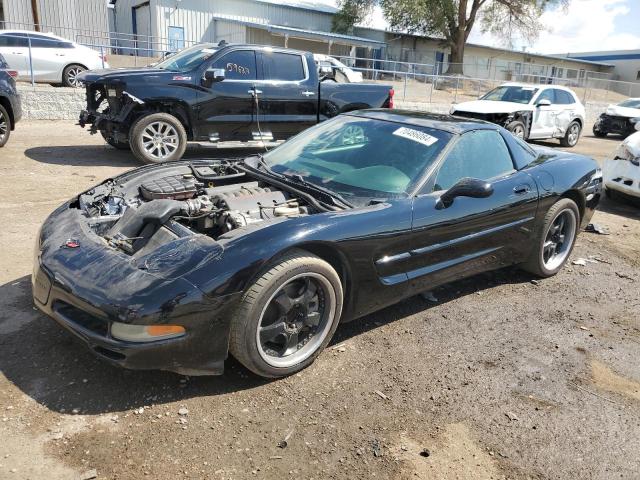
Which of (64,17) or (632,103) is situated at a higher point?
(64,17)

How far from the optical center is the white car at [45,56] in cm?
1324

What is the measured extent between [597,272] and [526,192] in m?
1.51

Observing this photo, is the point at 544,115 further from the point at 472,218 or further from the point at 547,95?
the point at 472,218

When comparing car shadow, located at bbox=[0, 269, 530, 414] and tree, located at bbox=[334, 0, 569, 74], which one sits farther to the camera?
tree, located at bbox=[334, 0, 569, 74]

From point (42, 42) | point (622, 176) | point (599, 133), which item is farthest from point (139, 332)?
point (599, 133)

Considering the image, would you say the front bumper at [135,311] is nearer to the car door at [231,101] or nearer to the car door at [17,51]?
the car door at [231,101]

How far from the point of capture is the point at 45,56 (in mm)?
13594

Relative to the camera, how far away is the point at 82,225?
3.29 m

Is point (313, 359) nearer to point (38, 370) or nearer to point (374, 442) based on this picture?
point (374, 442)

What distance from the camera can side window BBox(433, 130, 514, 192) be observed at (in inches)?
151

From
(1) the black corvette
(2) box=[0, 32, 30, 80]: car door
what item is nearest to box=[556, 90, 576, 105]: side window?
(1) the black corvette

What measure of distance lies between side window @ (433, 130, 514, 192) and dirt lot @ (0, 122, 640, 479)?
1010mm

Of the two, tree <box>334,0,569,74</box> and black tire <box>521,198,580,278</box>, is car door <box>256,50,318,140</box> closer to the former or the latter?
black tire <box>521,198,580,278</box>

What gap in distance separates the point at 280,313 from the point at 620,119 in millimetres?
18041
